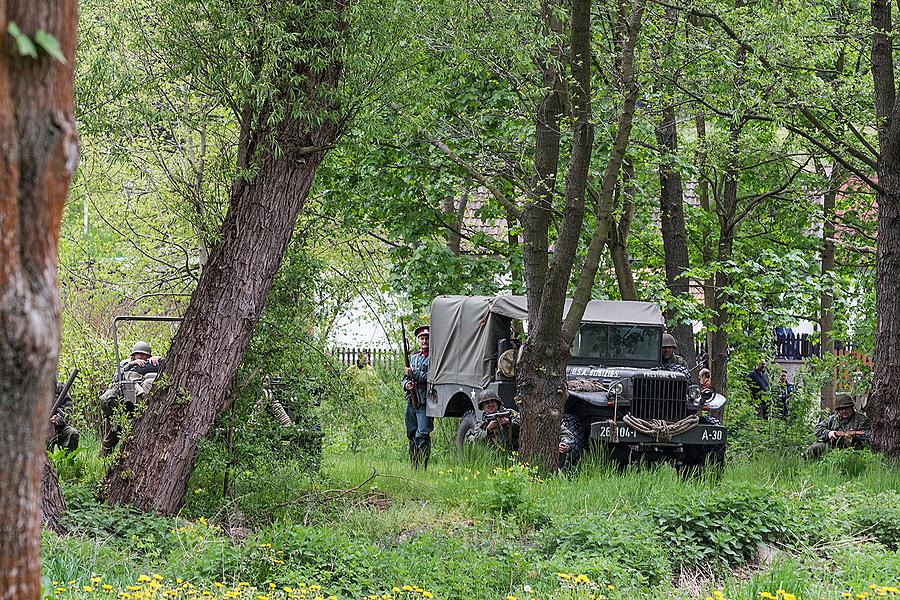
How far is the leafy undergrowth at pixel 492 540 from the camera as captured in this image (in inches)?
280

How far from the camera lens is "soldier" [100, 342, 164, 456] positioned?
1080 centimetres

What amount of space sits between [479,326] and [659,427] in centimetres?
330

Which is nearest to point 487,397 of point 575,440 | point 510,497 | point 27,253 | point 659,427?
point 575,440

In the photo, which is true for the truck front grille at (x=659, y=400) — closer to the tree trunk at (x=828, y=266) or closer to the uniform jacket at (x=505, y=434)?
the uniform jacket at (x=505, y=434)

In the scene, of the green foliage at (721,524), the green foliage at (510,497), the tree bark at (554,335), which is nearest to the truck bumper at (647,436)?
the tree bark at (554,335)

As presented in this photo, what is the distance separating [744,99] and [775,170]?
279 inches

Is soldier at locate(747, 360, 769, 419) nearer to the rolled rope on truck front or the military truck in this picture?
the military truck

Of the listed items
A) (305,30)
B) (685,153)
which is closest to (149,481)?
(305,30)

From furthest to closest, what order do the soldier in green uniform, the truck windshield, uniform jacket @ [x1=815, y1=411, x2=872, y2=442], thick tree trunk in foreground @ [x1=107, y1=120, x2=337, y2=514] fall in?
the truck windshield
uniform jacket @ [x1=815, y1=411, x2=872, y2=442]
the soldier in green uniform
thick tree trunk in foreground @ [x1=107, y1=120, x2=337, y2=514]

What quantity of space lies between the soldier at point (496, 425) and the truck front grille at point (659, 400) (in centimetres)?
164

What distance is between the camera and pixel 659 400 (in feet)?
47.5

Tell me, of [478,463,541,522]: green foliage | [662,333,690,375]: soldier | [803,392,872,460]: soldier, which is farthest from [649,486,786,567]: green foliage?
[662,333,690,375]: soldier

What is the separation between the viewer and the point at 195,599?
5.85 metres

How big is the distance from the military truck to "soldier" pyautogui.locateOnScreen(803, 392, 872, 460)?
145 cm
